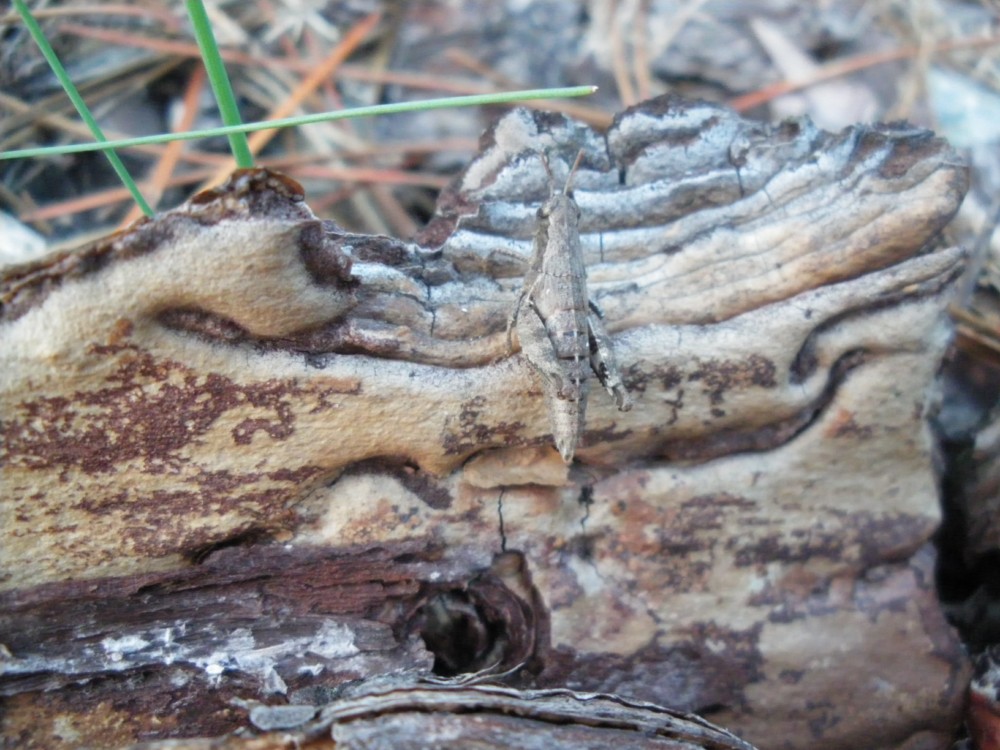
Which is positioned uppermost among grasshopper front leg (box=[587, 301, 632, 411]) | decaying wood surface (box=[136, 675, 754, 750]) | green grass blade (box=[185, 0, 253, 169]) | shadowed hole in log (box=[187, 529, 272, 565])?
green grass blade (box=[185, 0, 253, 169])

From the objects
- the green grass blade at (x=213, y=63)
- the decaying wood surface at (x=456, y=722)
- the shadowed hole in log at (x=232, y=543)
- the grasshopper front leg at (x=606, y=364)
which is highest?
the green grass blade at (x=213, y=63)

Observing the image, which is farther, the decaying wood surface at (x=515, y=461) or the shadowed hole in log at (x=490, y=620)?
the shadowed hole in log at (x=490, y=620)

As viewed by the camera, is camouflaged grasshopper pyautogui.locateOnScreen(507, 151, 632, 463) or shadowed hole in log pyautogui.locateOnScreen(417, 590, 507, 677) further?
shadowed hole in log pyautogui.locateOnScreen(417, 590, 507, 677)

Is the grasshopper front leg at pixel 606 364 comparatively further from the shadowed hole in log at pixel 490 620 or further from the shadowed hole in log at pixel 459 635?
the shadowed hole in log at pixel 459 635

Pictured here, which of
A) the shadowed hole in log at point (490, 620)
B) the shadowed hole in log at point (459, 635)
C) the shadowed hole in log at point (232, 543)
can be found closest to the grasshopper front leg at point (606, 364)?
the shadowed hole in log at point (490, 620)

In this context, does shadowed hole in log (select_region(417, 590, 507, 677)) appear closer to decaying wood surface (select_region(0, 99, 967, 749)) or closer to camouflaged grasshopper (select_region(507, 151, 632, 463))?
decaying wood surface (select_region(0, 99, 967, 749))

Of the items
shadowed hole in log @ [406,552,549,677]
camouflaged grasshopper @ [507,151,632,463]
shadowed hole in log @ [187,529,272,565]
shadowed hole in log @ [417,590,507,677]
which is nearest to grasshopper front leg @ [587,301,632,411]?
camouflaged grasshopper @ [507,151,632,463]

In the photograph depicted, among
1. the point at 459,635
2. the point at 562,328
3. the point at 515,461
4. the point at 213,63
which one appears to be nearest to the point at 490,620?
the point at 459,635

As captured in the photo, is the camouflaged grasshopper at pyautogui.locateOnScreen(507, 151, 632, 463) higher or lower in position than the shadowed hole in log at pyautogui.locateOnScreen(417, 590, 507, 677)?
higher
